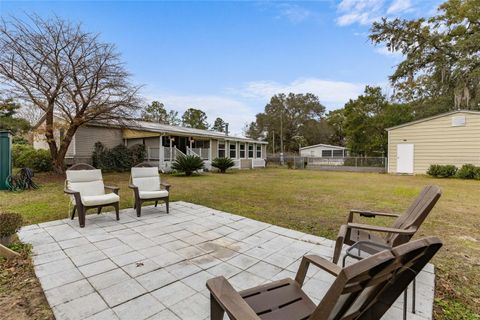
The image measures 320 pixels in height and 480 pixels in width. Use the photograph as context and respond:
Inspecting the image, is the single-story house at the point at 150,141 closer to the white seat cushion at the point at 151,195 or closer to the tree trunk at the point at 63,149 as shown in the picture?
the tree trunk at the point at 63,149

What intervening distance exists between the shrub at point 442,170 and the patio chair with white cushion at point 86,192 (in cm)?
1650

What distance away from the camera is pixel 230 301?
128 centimetres

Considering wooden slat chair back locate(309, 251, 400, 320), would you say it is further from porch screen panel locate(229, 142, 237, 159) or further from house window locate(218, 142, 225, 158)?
porch screen panel locate(229, 142, 237, 159)

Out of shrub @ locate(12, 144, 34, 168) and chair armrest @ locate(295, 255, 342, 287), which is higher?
shrub @ locate(12, 144, 34, 168)

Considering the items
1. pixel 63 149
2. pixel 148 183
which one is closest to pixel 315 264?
pixel 148 183

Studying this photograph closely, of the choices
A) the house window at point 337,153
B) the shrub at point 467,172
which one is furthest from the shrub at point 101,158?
the house window at point 337,153

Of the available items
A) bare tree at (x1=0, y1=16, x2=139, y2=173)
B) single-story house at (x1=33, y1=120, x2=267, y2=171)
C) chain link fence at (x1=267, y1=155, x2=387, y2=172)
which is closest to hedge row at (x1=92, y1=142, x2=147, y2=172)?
single-story house at (x1=33, y1=120, x2=267, y2=171)

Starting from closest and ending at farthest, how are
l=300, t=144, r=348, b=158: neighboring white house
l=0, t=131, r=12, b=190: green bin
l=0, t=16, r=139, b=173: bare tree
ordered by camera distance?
l=0, t=131, r=12, b=190: green bin → l=0, t=16, r=139, b=173: bare tree → l=300, t=144, r=348, b=158: neighboring white house

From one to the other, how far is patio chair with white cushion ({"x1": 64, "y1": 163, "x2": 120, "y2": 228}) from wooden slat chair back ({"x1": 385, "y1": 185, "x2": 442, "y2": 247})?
14.8ft

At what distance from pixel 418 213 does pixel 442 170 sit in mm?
14881

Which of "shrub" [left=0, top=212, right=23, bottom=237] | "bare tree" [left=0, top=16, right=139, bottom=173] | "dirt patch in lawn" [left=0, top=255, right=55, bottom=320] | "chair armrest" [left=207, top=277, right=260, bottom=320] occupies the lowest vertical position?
"dirt patch in lawn" [left=0, top=255, right=55, bottom=320]

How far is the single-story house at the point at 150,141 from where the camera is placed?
14.2 m

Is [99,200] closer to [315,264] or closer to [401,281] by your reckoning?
[315,264]

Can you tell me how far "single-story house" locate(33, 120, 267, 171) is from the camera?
14210 millimetres
